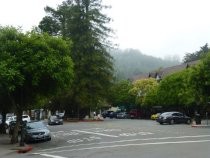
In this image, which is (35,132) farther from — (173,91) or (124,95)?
(124,95)

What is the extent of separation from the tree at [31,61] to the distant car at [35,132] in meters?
1.21

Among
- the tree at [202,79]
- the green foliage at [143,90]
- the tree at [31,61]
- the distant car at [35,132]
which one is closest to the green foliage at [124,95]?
the green foliage at [143,90]

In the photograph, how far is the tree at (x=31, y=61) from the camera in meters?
31.8

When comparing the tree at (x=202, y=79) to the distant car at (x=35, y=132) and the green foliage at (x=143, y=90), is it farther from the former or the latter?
the green foliage at (x=143, y=90)

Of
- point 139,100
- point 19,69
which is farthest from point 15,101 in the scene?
point 139,100

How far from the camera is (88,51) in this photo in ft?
247

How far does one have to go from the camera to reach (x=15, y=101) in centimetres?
3659

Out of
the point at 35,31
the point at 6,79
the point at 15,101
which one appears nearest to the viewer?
the point at 6,79

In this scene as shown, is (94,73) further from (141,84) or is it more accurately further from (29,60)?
(29,60)

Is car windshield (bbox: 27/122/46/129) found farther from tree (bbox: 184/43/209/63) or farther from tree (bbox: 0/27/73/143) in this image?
tree (bbox: 184/43/209/63)

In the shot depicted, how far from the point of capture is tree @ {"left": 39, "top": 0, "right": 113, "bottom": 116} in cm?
7400

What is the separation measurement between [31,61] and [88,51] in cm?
4292

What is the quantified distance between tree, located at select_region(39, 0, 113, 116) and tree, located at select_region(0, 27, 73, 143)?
3916cm

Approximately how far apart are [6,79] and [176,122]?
100 feet
